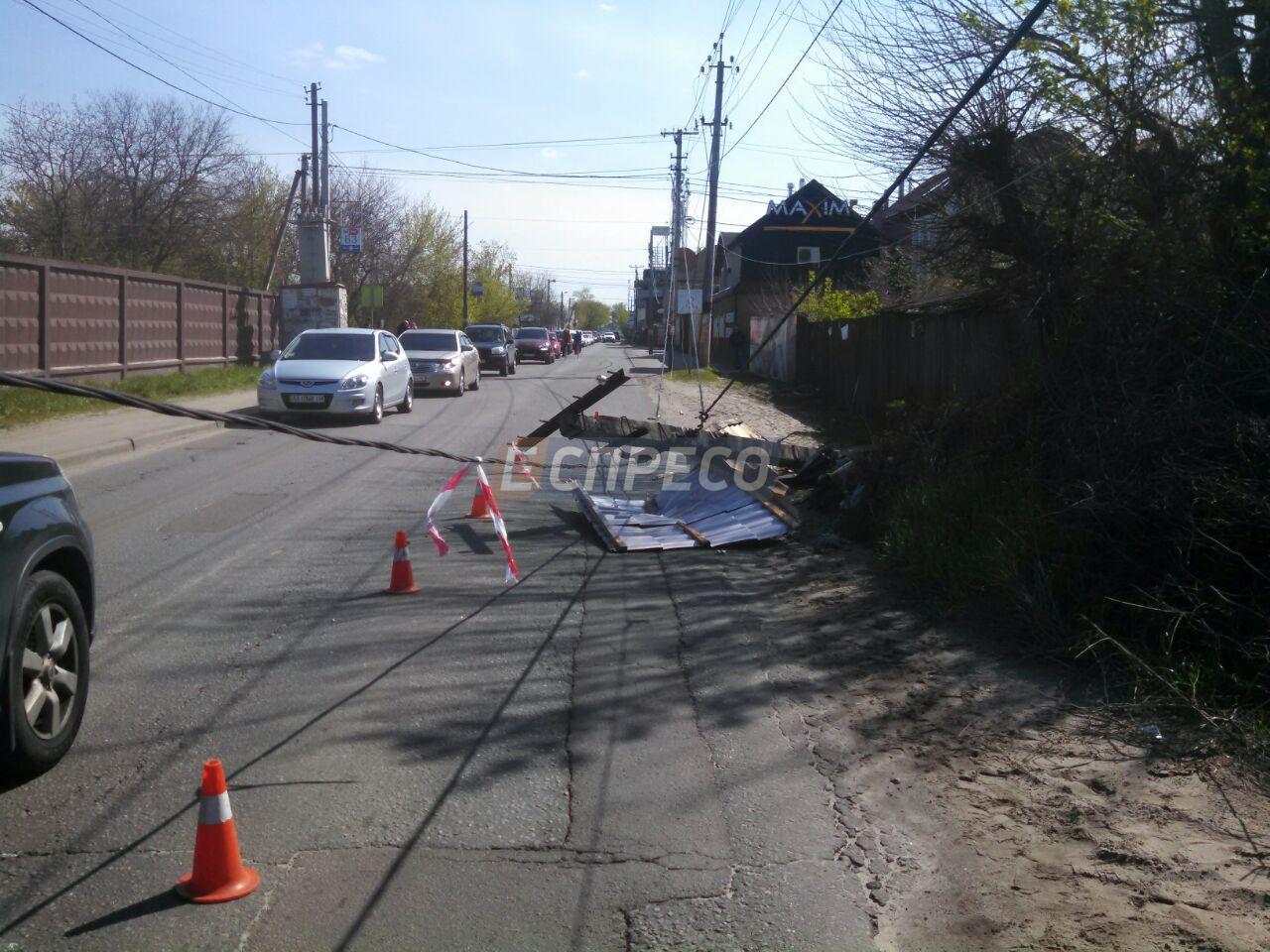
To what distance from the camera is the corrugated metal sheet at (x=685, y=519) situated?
9312 millimetres

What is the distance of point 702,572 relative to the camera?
331 inches

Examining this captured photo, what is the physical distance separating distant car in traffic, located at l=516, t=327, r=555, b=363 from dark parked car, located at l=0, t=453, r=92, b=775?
148 ft

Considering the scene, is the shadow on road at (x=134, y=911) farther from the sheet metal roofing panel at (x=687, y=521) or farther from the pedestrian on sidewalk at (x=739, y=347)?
the pedestrian on sidewalk at (x=739, y=347)

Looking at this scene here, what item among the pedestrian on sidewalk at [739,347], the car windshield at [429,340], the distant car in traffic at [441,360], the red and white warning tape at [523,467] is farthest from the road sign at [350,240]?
the red and white warning tape at [523,467]

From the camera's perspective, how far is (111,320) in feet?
70.3

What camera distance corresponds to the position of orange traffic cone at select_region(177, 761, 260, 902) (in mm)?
3342

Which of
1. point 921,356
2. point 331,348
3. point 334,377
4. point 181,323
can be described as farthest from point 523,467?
point 181,323

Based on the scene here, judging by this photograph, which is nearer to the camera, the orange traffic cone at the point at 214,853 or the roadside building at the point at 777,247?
the orange traffic cone at the point at 214,853

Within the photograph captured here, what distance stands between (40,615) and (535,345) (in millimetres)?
45694

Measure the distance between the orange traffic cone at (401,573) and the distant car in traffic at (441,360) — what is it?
17.3 metres

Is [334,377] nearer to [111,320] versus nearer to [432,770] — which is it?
[111,320]

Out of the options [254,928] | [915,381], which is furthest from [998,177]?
[254,928]

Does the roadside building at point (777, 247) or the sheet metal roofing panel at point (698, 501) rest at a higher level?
the roadside building at point (777, 247)

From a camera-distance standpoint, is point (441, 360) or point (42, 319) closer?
point (42, 319)
